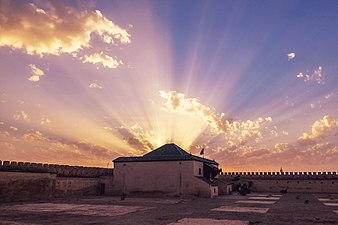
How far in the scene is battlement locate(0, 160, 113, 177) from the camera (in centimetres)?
2883

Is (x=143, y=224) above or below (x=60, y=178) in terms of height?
below

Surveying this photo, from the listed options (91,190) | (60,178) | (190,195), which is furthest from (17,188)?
(190,195)

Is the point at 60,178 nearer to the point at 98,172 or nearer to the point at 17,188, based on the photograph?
the point at 17,188

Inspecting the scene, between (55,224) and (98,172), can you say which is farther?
(98,172)

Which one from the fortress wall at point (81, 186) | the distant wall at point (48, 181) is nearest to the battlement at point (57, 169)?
the distant wall at point (48, 181)

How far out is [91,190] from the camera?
40031 millimetres

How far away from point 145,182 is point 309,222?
26574mm

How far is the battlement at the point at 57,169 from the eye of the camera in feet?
94.6

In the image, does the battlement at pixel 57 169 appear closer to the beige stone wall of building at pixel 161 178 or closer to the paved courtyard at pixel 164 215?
the beige stone wall of building at pixel 161 178

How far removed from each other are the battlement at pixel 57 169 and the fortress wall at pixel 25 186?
56 cm

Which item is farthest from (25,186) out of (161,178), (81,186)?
(161,178)

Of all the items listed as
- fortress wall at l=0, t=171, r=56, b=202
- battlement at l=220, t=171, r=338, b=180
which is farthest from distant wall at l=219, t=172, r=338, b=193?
fortress wall at l=0, t=171, r=56, b=202

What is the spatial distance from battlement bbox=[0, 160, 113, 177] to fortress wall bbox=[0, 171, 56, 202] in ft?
1.83

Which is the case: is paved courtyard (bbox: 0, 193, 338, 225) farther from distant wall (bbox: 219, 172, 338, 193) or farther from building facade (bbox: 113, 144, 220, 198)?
distant wall (bbox: 219, 172, 338, 193)
